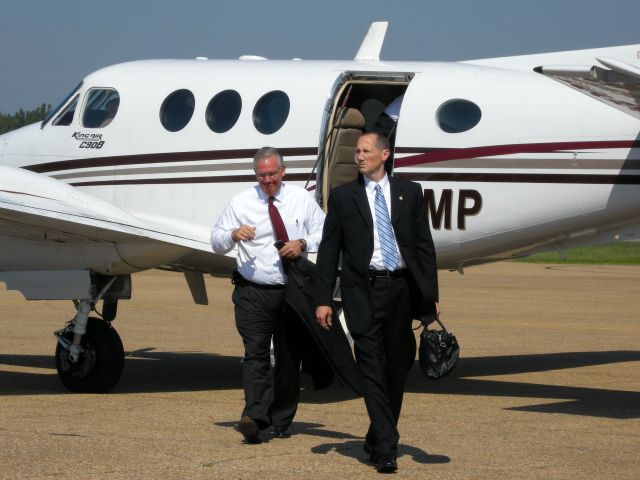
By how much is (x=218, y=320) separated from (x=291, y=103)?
8.70 meters

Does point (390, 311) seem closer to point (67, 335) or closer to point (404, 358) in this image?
point (404, 358)

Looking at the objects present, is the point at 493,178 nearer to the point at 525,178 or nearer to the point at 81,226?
the point at 525,178

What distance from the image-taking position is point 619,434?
389 inches

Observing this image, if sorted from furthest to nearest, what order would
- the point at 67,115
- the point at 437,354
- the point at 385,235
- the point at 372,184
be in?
the point at 67,115
the point at 372,184
the point at 385,235
the point at 437,354

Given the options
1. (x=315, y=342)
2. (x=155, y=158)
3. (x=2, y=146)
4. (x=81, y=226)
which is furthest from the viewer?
(x=2, y=146)

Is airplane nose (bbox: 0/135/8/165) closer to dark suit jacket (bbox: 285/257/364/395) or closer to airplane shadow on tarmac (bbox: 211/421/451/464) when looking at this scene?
airplane shadow on tarmac (bbox: 211/421/451/464)

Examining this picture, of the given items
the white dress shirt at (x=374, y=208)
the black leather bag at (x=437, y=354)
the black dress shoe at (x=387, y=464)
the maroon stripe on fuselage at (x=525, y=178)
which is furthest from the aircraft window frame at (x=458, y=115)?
the black dress shoe at (x=387, y=464)

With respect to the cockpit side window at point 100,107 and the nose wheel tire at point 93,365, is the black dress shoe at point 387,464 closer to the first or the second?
the nose wheel tire at point 93,365

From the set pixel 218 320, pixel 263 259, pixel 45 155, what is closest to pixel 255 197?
pixel 263 259

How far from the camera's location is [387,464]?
831cm

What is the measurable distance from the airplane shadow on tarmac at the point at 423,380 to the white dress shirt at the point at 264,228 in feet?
9.03

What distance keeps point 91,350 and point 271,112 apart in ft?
9.76

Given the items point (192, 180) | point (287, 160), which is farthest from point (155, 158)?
point (287, 160)

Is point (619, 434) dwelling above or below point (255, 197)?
below
